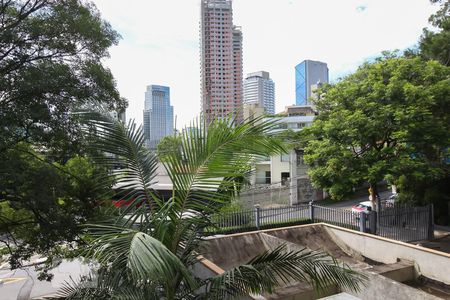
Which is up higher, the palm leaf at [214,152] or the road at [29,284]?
the palm leaf at [214,152]

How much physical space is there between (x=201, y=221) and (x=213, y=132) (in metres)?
0.94

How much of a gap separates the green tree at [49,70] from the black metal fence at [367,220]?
26.1ft

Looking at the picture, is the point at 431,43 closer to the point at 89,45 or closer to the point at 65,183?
the point at 89,45

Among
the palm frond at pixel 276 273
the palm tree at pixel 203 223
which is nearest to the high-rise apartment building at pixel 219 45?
the palm tree at pixel 203 223

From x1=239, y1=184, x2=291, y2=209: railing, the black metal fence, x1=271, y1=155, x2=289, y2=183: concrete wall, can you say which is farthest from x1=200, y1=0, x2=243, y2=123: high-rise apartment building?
the black metal fence

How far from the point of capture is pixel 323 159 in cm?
1288

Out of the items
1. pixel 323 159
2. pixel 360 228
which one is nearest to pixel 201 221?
pixel 323 159

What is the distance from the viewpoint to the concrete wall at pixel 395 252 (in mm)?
8383

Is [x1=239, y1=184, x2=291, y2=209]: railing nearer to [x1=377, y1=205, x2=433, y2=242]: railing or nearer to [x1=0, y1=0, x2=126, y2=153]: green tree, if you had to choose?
[x1=377, y1=205, x2=433, y2=242]: railing

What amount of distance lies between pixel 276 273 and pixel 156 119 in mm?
7037

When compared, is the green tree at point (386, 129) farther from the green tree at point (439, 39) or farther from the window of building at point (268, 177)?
the window of building at point (268, 177)

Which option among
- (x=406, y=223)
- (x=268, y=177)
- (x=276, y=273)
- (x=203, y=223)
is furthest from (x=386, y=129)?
(x=268, y=177)

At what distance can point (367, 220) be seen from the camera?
13695 mm

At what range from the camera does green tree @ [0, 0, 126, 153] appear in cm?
510
